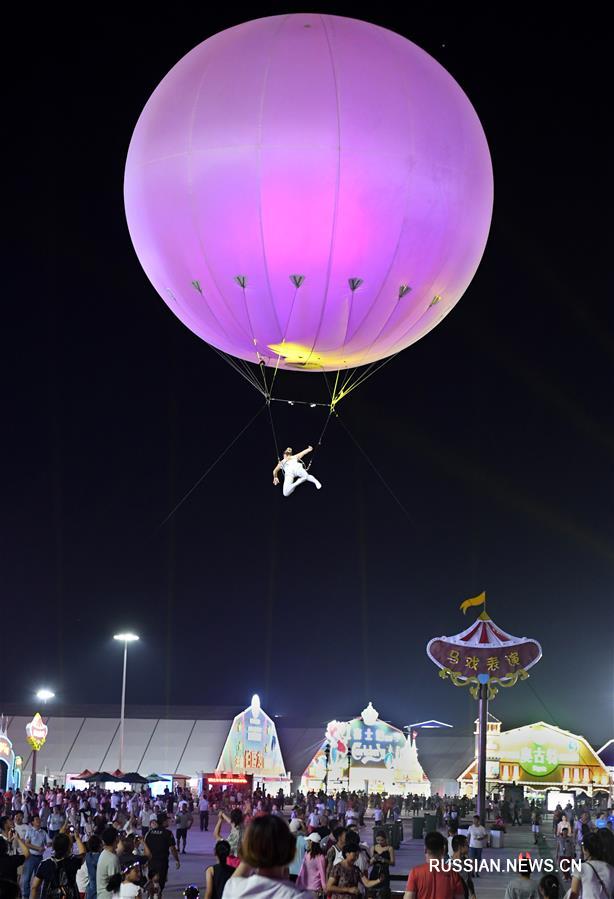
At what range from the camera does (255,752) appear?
204 ft

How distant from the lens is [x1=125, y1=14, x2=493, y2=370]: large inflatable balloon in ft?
49.5

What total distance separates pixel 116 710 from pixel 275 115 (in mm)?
65166

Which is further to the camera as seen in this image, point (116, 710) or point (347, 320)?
point (116, 710)

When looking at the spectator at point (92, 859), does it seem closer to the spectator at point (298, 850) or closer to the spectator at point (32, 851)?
the spectator at point (32, 851)

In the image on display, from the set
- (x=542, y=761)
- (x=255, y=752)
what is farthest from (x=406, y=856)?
(x=255, y=752)

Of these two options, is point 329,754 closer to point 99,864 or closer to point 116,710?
point 116,710

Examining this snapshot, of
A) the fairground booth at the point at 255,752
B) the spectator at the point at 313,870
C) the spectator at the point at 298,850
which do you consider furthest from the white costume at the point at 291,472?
the fairground booth at the point at 255,752

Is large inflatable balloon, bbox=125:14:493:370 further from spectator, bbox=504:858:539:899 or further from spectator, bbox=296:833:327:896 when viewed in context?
spectator, bbox=504:858:539:899

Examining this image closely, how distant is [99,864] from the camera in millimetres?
10914

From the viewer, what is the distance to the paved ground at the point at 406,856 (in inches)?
787

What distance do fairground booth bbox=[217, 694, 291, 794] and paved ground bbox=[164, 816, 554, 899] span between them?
1965cm

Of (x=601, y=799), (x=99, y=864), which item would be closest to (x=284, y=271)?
(x=99, y=864)

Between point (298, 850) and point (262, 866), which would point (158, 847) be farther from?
point (262, 866)

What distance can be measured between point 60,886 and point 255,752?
53042 millimetres
